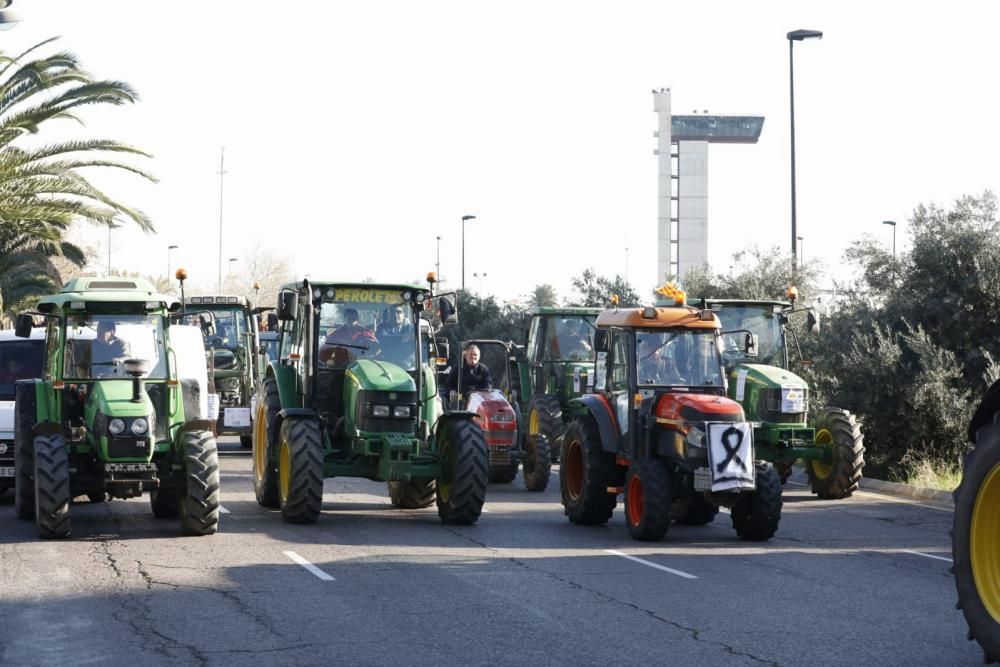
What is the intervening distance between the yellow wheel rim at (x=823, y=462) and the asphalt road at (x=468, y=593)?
102 inches

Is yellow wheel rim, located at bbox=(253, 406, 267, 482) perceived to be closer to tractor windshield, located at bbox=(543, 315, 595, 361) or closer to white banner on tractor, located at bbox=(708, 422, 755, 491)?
white banner on tractor, located at bbox=(708, 422, 755, 491)

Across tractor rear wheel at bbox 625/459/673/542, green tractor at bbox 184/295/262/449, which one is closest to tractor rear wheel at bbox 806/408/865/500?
tractor rear wheel at bbox 625/459/673/542

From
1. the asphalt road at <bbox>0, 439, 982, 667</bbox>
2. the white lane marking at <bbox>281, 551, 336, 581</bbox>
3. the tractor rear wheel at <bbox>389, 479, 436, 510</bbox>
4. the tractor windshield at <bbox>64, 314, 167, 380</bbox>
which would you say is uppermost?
the tractor windshield at <bbox>64, 314, 167, 380</bbox>

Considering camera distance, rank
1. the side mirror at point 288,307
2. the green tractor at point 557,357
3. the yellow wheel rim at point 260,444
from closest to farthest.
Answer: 1. the side mirror at point 288,307
2. the yellow wheel rim at point 260,444
3. the green tractor at point 557,357

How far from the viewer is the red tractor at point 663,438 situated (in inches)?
576

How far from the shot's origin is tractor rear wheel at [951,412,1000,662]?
813 centimetres

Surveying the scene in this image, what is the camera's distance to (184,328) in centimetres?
2128

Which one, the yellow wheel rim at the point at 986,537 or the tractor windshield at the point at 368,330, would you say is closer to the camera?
the yellow wheel rim at the point at 986,537

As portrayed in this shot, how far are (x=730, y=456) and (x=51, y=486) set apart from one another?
6660 mm

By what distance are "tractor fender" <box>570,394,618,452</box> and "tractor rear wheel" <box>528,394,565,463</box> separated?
16.8 feet

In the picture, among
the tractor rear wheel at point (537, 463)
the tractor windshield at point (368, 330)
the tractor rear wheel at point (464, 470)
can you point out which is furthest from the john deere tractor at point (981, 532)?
the tractor rear wheel at point (537, 463)

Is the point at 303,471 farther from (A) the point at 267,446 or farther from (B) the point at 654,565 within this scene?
(B) the point at 654,565

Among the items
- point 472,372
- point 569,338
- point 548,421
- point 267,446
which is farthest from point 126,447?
Result: point 569,338

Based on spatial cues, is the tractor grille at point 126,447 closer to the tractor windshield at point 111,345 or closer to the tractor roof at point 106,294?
the tractor windshield at point 111,345
